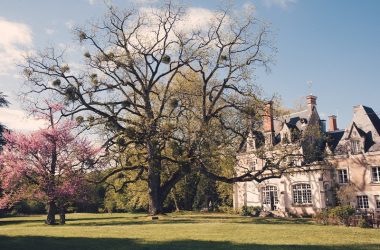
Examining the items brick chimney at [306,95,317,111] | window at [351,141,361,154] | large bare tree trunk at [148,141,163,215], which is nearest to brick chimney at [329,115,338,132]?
brick chimney at [306,95,317,111]

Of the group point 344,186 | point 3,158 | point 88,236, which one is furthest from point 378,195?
point 3,158

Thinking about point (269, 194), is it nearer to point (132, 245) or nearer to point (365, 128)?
point (365, 128)

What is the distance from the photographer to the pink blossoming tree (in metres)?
29.5

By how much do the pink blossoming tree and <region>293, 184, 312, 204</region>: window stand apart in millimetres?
26559

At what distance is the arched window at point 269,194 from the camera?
48281 millimetres

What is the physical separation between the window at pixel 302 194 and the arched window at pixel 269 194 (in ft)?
9.58

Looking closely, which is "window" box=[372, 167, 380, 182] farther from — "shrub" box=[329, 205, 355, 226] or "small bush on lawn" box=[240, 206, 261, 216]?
"small bush on lawn" box=[240, 206, 261, 216]

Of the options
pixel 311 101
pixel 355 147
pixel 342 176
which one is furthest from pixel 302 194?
pixel 311 101

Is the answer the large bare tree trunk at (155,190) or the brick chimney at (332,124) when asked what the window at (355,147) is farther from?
the large bare tree trunk at (155,190)

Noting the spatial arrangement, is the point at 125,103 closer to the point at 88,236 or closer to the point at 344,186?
the point at 88,236

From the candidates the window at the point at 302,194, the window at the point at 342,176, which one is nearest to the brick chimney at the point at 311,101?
the window at the point at 342,176

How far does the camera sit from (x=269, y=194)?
1912 inches

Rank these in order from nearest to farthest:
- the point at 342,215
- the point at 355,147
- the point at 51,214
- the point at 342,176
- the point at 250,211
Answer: the point at 342,215 < the point at 51,214 < the point at 355,147 < the point at 342,176 < the point at 250,211

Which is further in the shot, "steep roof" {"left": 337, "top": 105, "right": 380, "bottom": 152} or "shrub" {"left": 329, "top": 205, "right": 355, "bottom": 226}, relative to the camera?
"steep roof" {"left": 337, "top": 105, "right": 380, "bottom": 152}
